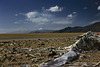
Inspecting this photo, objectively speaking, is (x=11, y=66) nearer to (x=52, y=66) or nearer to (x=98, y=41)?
(x=52, y=66)

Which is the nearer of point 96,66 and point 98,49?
point 96,66

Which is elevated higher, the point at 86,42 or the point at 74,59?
the point at 86,42

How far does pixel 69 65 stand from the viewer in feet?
11.6

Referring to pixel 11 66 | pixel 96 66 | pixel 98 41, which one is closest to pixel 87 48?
pixel 98 41

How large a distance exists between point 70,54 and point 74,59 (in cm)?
27

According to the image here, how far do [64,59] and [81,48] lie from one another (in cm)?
225

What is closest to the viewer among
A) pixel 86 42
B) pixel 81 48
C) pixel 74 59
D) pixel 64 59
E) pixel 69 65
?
pixel 69 65

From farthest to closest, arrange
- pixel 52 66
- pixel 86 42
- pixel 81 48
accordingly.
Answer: pixel 86 42 < pixel 81 48 < pixel 52 66

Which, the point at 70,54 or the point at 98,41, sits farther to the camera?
the point at 98,41

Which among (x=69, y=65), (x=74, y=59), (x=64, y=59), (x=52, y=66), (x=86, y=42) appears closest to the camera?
(x=52, y=66)

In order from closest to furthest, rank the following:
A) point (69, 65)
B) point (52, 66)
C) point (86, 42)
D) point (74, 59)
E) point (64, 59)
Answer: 1. point (52, 66)
2. point (69, 65)
3. point (64, 59)
4. point (74, 59)
5. point (86, 42)

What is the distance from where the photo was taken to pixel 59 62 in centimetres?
363

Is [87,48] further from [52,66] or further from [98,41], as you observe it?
[52,66]

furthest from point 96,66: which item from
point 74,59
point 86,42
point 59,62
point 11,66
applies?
point 11,66
